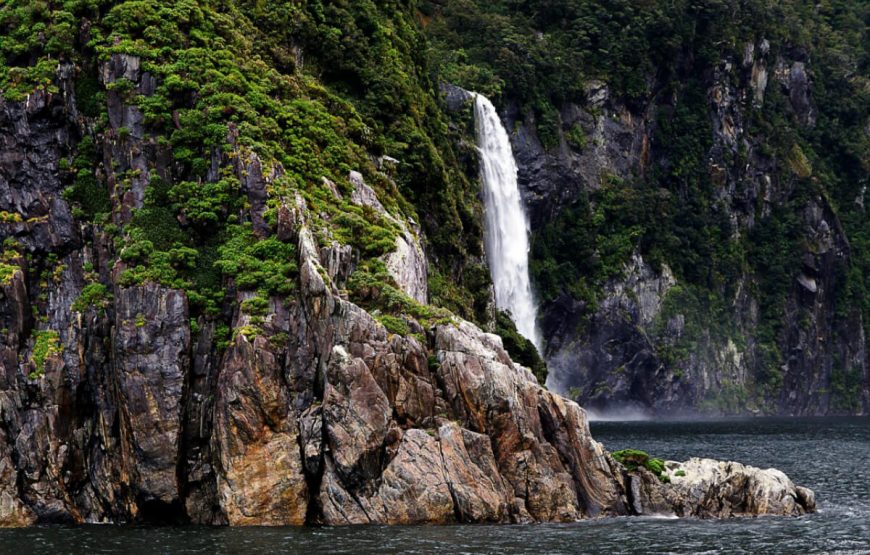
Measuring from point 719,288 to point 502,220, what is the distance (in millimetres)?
45278

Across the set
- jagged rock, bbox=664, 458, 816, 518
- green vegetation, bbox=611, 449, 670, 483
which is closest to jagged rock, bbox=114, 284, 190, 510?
green vegetation, bbox=611, 449, 670, 483

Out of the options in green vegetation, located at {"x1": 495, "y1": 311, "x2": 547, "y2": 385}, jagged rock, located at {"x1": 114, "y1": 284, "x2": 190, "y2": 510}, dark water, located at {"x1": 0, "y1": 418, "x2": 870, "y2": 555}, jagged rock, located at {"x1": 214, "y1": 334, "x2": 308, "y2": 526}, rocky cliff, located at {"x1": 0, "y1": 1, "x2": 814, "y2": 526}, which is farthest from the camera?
green vegetation, located at {"x1": 495, "y1": 311, "x2": 547, "y2": 385}

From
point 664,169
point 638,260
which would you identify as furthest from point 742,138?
point 638,260

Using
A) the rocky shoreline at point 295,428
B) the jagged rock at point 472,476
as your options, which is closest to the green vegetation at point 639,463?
the rocky shoreline at point 295,428

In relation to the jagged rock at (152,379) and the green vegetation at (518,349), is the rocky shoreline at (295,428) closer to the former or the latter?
the jagged rock at (152,379)

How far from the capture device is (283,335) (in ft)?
145

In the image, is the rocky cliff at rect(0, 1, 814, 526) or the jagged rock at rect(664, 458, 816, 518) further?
the jagged rock at rect(664, 458, 816, 518)

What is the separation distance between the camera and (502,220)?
317 feet

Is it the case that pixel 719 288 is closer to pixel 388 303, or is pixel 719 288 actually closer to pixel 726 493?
pixel 726 493

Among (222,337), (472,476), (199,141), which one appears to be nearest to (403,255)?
(222,337)

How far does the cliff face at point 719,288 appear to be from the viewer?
116 m

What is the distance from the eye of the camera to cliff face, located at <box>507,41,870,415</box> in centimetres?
11650

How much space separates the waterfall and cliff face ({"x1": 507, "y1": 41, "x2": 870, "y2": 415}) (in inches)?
519

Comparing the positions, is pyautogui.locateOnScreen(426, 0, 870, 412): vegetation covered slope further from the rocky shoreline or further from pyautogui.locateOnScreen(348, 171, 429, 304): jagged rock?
the rocky shoreline
